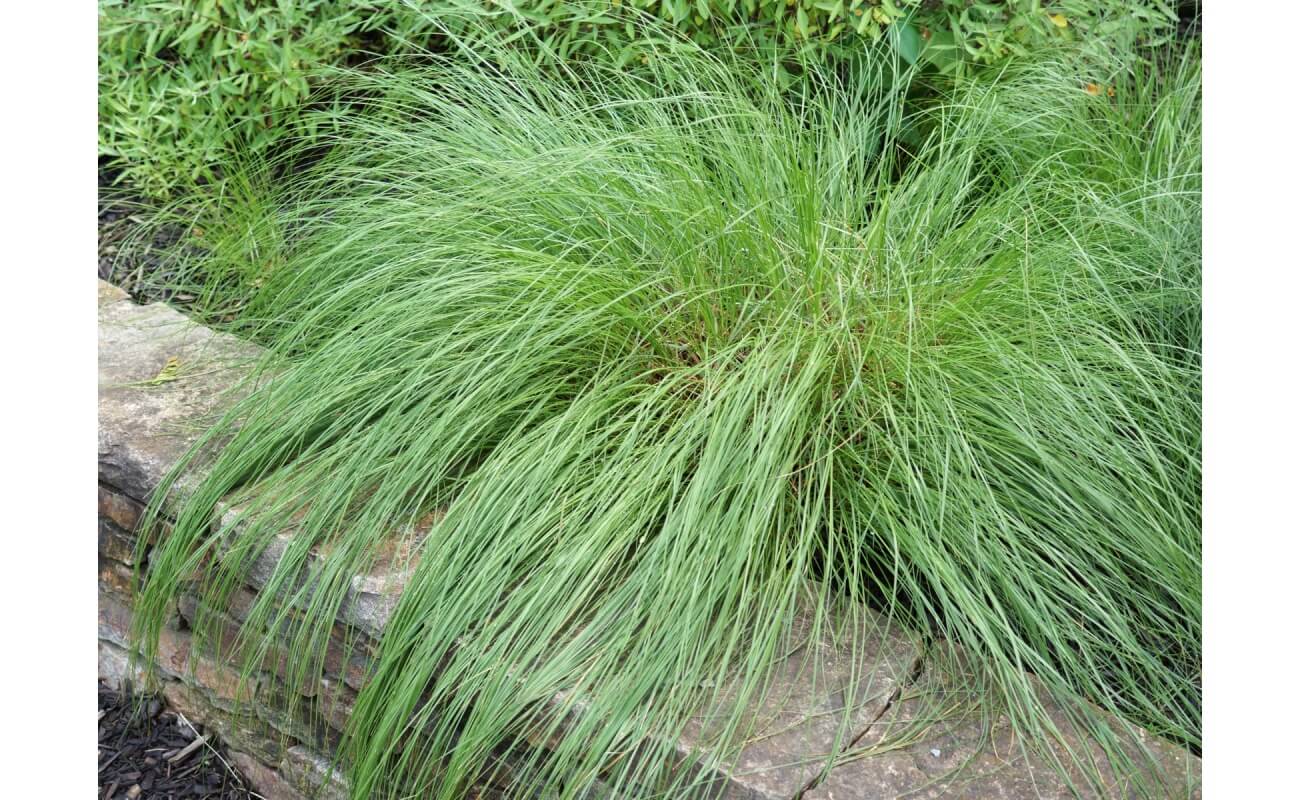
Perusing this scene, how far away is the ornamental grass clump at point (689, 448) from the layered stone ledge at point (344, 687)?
0.05m

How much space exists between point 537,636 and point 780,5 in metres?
1.80

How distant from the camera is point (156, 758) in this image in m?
2.53

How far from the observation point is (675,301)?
232cm

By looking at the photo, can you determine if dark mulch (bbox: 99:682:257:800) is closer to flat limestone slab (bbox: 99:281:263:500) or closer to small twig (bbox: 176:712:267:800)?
small twig (bbox: 176:712:267:800)

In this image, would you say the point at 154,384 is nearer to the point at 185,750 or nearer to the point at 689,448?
the point at 185,750

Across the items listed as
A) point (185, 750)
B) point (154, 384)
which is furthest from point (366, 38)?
point (185, 750)

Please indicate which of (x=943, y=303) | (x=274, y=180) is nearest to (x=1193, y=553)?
(x=943, y=303)

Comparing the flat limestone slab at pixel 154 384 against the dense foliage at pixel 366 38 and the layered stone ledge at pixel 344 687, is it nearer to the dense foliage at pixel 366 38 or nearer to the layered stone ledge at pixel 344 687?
the layered stone ledge at pixel 344 687

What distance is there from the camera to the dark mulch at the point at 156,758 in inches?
97.0

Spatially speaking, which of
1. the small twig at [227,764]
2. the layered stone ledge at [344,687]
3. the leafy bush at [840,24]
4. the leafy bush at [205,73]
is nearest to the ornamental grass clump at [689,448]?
the layered stone ledge at [344,687]

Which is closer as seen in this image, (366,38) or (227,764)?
(227,764)

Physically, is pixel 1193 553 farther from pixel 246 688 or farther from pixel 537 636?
pixel 246 688

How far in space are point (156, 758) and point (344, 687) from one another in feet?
2.11

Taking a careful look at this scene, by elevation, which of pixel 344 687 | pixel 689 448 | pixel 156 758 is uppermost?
pixel 689 448
